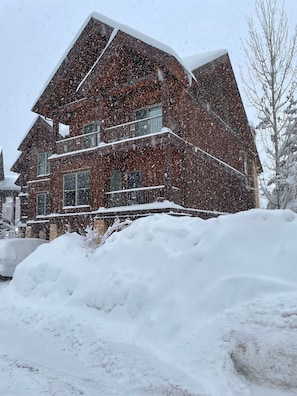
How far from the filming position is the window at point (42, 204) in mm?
24094

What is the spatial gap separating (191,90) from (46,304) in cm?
1309

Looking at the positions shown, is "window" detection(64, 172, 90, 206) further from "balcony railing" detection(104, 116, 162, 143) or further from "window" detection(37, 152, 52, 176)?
"window" detection(37, 152, 52, 176)

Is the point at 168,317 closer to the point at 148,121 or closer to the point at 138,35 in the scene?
the point at 148,121

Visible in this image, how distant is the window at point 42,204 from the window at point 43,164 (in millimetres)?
1744

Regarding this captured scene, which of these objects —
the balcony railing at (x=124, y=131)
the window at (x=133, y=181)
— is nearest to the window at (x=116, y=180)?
the window at (x=133, y=181)

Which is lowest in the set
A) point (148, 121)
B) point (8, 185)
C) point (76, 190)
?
point (76, 190)

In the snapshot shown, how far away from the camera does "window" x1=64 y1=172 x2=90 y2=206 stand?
60.4 ft

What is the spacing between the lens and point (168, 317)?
5.04 metres

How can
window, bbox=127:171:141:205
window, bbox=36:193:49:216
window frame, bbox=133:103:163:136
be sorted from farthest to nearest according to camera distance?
window, bbox=36:193:49:216, window, bbox=127:171:141:205, window frame, bbox=133:103:163:136

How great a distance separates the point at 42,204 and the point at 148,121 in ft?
39.3

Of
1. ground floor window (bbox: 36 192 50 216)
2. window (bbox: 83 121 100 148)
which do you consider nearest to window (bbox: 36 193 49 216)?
ground floor window (bbox: 36 192 50 216)

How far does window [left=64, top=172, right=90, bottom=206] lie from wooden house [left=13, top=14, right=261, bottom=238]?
6cm

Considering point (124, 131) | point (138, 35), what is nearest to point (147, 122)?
point (124, 131)

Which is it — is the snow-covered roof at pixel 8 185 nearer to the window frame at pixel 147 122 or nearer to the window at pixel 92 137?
the window at pixel 92 137
